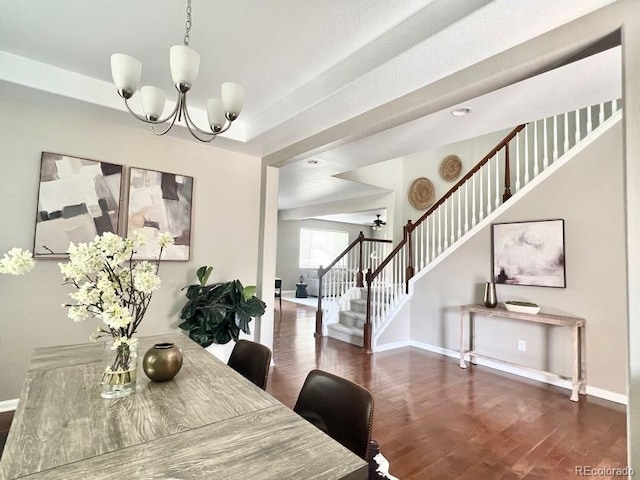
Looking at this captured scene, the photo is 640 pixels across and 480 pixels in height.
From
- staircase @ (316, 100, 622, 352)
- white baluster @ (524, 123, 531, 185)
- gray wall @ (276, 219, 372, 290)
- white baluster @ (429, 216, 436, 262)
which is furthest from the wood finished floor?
gray wall @ (276, 219, 372, 290)

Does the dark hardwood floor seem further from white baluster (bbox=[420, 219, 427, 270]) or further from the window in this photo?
the window

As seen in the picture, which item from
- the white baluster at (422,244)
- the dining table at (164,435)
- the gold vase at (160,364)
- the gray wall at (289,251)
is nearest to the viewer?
the dining table at (164,435)

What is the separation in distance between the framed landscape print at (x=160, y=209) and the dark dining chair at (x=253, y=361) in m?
1.74

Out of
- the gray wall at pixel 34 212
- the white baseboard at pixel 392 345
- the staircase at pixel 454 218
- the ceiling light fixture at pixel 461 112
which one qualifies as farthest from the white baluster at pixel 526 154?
the gray wall at pixel 34 212

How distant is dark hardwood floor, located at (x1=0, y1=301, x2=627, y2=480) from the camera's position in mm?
2072

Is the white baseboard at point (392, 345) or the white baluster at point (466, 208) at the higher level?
the white baluster at point (466, 208)

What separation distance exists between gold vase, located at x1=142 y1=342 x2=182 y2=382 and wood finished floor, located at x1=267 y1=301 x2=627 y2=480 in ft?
4.95

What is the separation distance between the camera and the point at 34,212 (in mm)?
2645

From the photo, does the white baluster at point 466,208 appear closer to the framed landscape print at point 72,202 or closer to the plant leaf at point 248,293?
the plant leaf at point 248,293

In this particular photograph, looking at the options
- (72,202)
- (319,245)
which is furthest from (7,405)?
(319,245)

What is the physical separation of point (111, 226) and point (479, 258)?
13.9 feet

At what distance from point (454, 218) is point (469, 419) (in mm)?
3154

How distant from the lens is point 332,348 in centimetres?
470

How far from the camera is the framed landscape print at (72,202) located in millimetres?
2670
